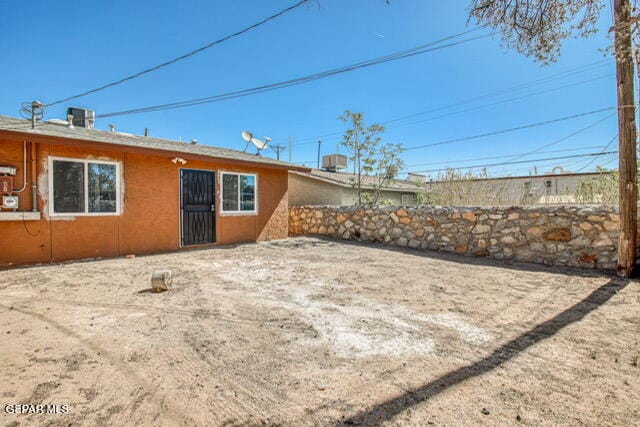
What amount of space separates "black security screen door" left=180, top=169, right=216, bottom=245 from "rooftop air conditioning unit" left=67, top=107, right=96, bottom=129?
4665 mm

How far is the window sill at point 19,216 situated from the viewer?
221 inches

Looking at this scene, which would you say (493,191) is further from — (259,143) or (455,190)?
(259,143)

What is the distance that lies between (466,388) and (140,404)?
6.98ft

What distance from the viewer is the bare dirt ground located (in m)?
1.81

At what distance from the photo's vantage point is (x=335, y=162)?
17344 millimetres

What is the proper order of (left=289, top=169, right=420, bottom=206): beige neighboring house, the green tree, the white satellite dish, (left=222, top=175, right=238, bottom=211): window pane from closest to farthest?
(left=222, top=175, right=238, bottom=211): window pane < the white satellite dish < the green tree < (left=289, top=169, right=420, bottom=206): beige neighboring house

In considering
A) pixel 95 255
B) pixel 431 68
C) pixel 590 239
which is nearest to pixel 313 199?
pixel 431 68

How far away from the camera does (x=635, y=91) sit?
4.79 meters

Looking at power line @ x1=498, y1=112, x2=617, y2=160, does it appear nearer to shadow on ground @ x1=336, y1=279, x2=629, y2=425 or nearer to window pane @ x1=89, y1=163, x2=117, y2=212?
shadow on ground @ x1=336, y1=279, x2=629, y2=425

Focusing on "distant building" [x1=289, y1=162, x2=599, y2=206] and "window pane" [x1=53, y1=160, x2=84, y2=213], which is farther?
"distant building" [x1=289, y1=162, x2=599, y2=206]

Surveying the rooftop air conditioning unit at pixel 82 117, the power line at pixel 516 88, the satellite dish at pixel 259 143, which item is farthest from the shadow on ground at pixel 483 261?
the rooftop air conditioning unit at pixel 82 117

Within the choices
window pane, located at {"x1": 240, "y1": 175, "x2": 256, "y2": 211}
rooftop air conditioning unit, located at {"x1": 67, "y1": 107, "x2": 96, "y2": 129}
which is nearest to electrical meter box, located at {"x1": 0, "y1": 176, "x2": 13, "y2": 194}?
rooftop air conditioning unit, located at {"x1": 67, "y1": 107, "x2": 96, "y2": 129}

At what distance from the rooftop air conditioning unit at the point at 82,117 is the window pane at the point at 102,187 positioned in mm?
4260

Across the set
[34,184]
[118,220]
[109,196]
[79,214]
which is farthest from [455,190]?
[34,184]
